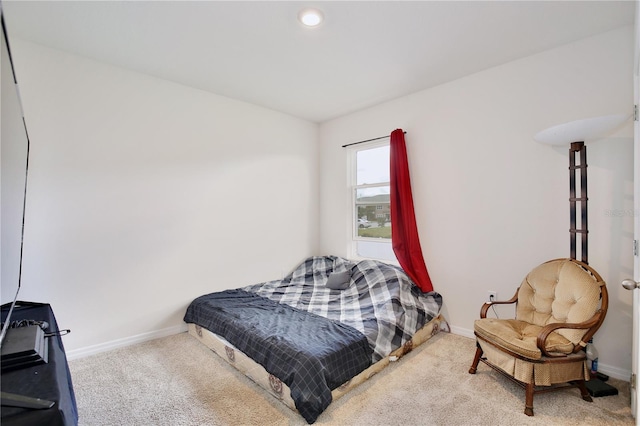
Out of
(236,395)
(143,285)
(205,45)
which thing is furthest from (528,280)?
(143,285)

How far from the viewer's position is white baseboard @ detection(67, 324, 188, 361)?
2.50 m

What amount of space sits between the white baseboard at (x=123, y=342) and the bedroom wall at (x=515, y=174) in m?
2.71

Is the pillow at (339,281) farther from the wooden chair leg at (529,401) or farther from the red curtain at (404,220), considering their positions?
the wooden chair leg at (529,401)

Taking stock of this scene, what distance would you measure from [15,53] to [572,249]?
433 centimetres

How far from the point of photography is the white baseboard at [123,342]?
2496 millimetres

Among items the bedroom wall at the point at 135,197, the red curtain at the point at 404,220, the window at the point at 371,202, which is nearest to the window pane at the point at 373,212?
the window at the point at 371,202

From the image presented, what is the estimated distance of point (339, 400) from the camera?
1973 millimetres

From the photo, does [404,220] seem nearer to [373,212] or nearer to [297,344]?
[373,212]

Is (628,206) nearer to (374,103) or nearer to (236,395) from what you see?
(374,103)

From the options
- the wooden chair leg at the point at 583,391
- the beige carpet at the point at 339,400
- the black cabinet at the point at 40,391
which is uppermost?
the black cabinet at the point at 40,391

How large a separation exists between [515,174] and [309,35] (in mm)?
2081

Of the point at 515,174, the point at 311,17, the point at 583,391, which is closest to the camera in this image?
the point at 583,391

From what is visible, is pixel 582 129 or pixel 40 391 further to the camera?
pixel 582 129

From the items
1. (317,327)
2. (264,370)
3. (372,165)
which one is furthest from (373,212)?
(264,370)
